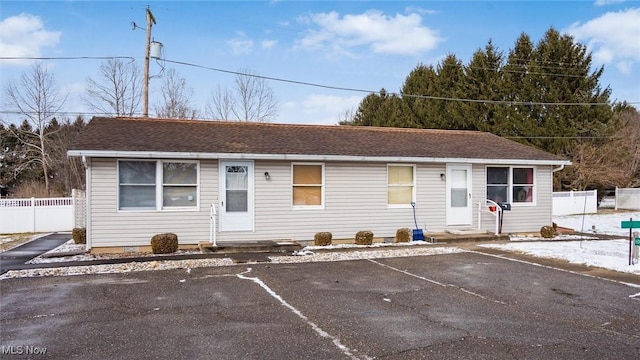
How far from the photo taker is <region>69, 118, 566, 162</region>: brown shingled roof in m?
11.4

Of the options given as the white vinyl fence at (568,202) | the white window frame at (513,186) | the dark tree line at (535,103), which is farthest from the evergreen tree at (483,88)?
the white window frame at (513,186)

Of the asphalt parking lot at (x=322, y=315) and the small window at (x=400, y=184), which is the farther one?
the small window at (x=400, y=184)

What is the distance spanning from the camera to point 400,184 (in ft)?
44.2

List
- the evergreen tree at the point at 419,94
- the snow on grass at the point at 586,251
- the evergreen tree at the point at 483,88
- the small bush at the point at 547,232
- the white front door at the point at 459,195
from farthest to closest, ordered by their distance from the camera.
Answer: the evergreen tree at the point at 419,94 < the evergreen tree at the point at 483,88 < the small bush at the point at 547,232 < the white front door at the point at 459,195 < the snow on grass at the point at 586,251

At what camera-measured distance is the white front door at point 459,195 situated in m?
13.9

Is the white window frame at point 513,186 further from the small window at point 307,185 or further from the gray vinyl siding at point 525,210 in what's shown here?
the small window at point 307,185

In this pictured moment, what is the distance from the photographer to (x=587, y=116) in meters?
27.0

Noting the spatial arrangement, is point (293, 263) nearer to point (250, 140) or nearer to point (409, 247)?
point (409, 247)

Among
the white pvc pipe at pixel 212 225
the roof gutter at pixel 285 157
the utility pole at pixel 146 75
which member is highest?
the utility pole at pixel 146 75

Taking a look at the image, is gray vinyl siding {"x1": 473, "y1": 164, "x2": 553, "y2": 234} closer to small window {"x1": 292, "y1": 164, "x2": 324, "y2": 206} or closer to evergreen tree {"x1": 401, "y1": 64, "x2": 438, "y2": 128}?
small window {"x1": 292, "y1": 164, "x2": 324, "y2": 206}

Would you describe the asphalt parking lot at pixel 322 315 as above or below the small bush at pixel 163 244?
below

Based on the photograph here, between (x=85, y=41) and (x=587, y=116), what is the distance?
89.2 ft

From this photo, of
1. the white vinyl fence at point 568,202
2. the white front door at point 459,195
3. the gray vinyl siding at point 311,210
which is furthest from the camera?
the white vinyl fence at point 568,202

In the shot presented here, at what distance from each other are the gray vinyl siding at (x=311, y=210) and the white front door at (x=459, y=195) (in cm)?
19
